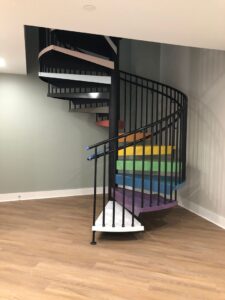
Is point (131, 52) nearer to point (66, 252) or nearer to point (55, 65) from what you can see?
point (55, 65)

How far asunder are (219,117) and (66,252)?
101 inches

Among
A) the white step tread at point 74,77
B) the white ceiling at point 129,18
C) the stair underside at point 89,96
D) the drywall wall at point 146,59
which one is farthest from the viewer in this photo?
the drywall wall at point 146,59

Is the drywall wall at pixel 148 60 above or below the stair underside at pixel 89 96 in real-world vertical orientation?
above

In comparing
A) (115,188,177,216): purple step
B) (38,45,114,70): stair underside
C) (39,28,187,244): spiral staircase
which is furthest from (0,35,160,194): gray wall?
(115,188,177,216): purple step

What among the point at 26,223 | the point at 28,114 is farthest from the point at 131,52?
the point at 26,223

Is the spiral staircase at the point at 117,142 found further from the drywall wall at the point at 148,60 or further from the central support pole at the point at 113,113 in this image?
the drywall wall at the point at 148,60

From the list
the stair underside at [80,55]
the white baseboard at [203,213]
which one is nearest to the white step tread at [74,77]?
the stair underside at [80,55]

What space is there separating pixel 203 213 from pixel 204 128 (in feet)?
4.04

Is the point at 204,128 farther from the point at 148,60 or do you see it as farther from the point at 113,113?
the point at 148,60

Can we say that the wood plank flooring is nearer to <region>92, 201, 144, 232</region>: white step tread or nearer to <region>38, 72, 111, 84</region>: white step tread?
<region>92, 201, 144, 232</region>: white step tread

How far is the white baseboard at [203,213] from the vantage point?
144 inches

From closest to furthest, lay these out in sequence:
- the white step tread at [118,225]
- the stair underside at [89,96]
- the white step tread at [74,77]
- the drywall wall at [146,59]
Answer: the white step tread at [118,225]
the white step tread at [74,77]
the stair underside at [89,96]
the drywall wall at [146,59]

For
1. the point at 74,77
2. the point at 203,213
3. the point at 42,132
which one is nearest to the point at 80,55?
the point at 74,77

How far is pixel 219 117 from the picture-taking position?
371cm
